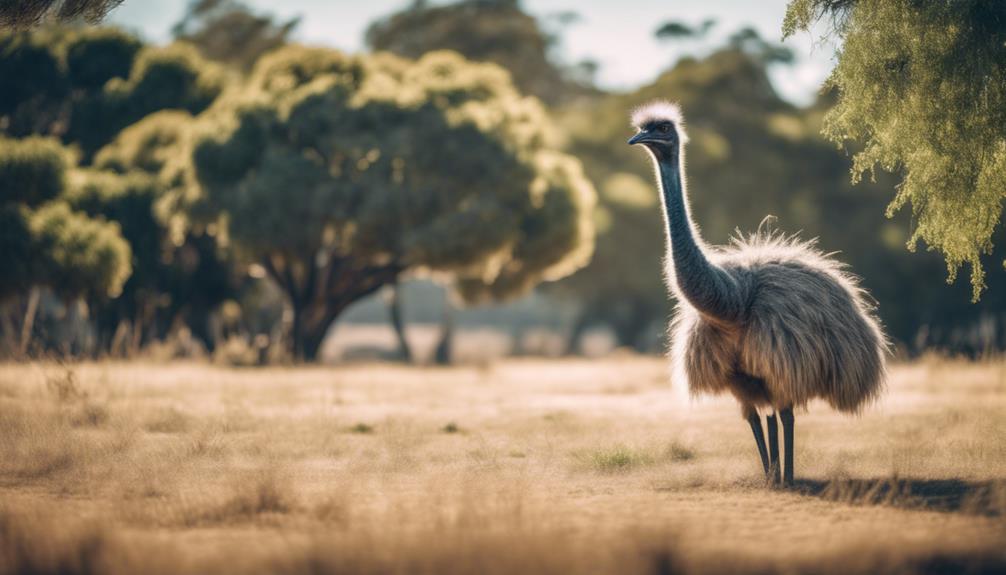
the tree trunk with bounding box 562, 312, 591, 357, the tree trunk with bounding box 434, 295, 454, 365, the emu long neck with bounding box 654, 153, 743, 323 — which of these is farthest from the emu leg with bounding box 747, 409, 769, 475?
the tree trunk with bounding box 562, 312, 591, 357

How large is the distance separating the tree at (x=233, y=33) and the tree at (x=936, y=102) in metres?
30.3

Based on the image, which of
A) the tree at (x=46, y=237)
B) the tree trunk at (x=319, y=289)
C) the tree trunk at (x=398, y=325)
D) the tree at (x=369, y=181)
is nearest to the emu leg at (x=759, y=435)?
the tree at (x=46, y=237)

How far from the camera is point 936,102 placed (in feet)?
32.0

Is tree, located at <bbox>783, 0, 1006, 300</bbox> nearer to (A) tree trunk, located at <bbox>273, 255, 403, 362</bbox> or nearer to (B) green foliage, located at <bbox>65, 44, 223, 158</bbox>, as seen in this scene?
(A) tree trunk, located at <bbox>273, 255, 403, 362</bbox>

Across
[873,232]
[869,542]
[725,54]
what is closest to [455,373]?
[869,542]

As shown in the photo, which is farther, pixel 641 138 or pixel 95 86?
pixel 95 86

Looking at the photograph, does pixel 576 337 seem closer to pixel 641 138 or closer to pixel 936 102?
pixel 936 102

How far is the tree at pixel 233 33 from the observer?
1494 inches

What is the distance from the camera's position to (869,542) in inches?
221

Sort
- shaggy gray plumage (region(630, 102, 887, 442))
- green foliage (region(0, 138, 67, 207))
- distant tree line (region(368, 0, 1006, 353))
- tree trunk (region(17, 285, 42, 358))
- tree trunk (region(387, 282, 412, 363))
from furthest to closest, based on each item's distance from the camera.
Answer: distant tree line (region(368, 0, 1006, 353)) → tree trunk (region(387, 282, 412, 363)) → green foliage (region(0, 138, 67, 207)) → tree trunk (region(17, 285, 42, 358)) → shaggy gray plumage (region(630, 102, 887, 442))

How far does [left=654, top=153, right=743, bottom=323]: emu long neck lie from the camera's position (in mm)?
7961

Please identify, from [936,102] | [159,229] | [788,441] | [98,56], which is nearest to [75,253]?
[159,229]

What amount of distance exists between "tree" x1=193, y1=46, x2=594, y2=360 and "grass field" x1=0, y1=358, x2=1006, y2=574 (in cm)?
747

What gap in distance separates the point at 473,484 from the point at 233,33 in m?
33.7
